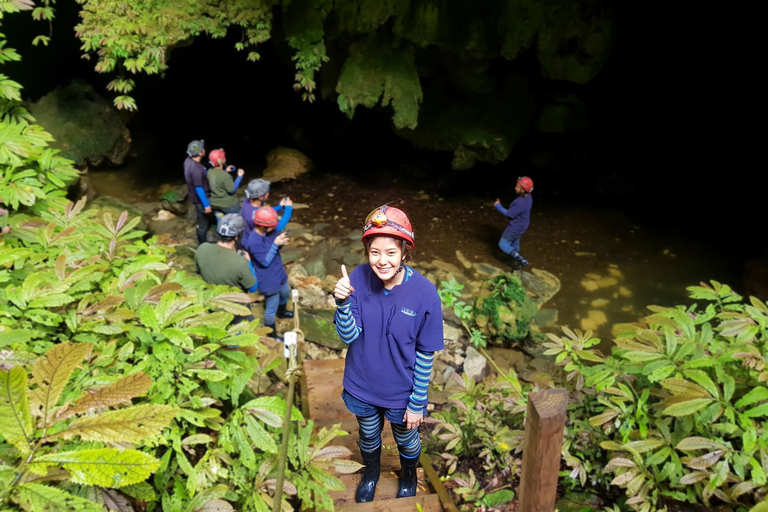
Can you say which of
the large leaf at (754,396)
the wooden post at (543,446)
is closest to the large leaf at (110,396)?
the wooden post at (543,446)

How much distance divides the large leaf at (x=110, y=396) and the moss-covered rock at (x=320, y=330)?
14.1ft

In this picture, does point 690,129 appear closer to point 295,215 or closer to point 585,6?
point 585,6

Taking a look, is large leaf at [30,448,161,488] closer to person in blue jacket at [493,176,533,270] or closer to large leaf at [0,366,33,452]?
large leaf at [0,366,33,452]

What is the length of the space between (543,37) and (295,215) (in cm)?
533

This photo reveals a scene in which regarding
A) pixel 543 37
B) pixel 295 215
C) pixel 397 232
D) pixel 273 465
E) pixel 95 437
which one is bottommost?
pixel 295 215

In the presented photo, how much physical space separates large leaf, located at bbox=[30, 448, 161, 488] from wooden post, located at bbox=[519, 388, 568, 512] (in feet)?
3.93

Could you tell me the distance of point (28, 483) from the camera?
4.00 ft

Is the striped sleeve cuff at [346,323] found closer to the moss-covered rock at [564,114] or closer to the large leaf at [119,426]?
the large leaf at [119,426]

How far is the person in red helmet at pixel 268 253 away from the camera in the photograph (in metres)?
4.88

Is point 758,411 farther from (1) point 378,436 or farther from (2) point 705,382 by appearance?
(1) point 378,436

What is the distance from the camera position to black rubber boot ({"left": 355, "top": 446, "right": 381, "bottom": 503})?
287 cm

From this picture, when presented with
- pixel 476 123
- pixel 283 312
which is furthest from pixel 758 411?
pixel 476 123

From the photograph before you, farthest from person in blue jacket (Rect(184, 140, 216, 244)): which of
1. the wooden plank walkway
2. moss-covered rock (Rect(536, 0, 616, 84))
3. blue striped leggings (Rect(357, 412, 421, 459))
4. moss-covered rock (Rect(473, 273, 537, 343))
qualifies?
moss-covered rock (Rect(536, 0, 616, 84))

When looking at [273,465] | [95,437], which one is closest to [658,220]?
[273,465]
